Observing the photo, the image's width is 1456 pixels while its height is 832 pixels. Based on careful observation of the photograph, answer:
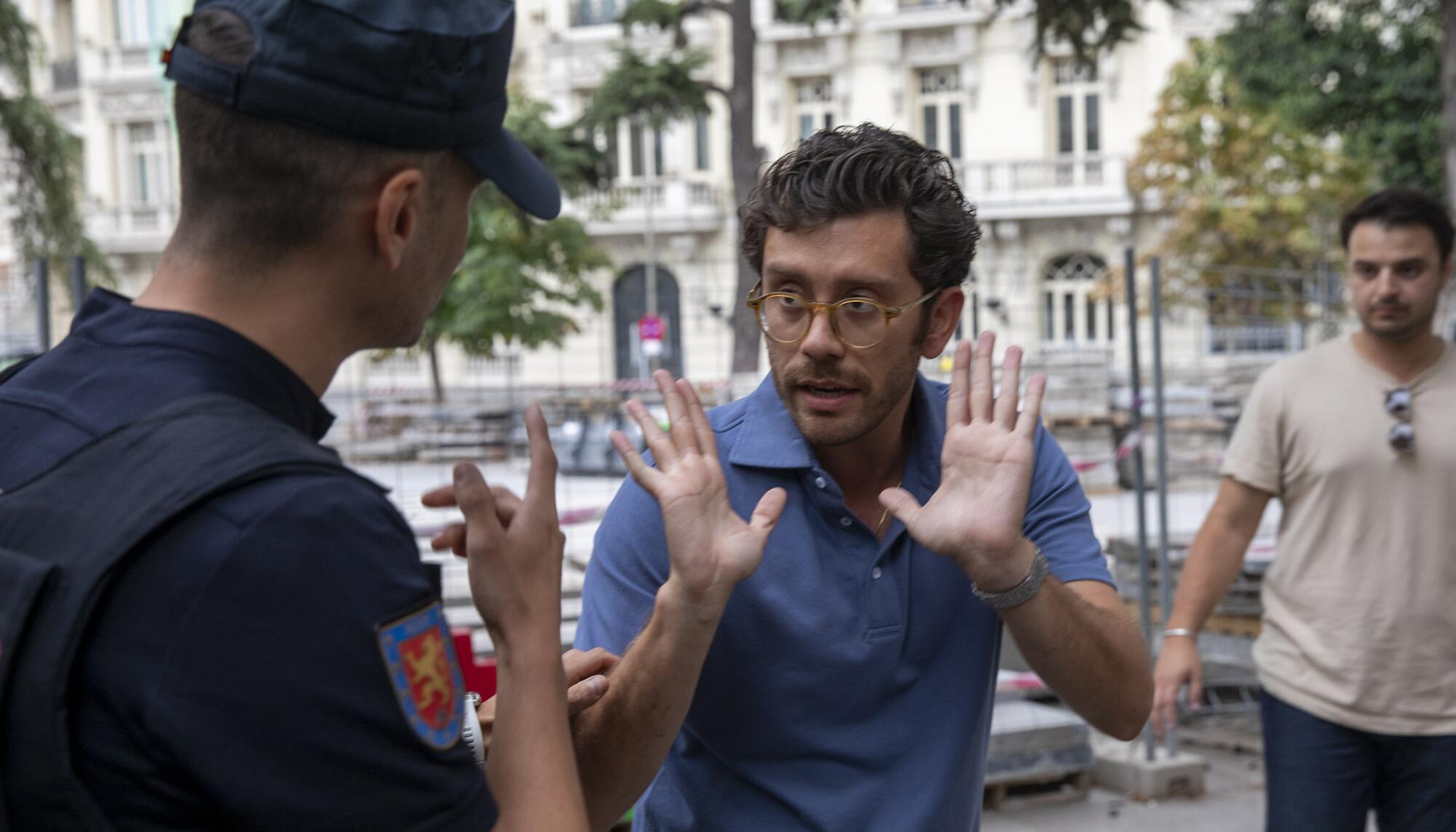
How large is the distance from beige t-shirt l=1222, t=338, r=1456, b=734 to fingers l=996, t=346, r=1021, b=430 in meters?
1.93

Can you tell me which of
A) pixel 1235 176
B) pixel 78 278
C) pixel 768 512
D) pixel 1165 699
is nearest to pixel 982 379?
pixel 768 512

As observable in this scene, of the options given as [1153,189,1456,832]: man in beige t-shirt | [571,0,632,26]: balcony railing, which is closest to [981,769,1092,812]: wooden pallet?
[1153,189,1456,832]: man in beige t-shirt

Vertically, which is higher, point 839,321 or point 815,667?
point 839,321

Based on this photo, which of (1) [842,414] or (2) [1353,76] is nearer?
(1) [842,414]

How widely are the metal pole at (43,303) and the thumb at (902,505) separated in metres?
Result: 3.86

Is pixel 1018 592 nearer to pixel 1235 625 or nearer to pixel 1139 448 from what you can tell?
pixel 1139 448

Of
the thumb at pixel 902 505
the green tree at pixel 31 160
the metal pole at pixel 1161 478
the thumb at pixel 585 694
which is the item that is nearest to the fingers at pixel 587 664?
the thumb at pixel 585 694

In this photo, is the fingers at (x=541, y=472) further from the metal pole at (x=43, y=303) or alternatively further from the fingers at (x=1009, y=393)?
the metal pole at (x=43, y=303)

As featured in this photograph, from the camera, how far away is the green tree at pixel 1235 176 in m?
25.0

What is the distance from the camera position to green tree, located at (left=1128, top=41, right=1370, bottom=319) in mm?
25031

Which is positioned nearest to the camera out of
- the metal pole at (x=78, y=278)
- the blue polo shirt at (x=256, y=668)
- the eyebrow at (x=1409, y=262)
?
the blue polo shirt at (x=256, y=668)

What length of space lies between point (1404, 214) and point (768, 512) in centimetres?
269

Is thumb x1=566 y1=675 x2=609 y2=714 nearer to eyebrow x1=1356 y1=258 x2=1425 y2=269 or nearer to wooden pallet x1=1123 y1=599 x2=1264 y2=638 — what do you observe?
eyebrow x1=1356 y1=258 x2=1425 y2=269

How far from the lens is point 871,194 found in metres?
2.26
